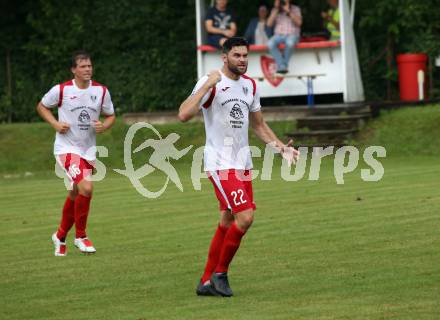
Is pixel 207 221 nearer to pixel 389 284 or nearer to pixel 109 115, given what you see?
pixel 109 115

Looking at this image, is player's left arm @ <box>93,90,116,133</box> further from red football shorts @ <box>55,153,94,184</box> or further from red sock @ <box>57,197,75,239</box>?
red sock @ <box>57,197,75,239</box>

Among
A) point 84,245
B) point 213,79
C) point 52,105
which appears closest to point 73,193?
point 84,245

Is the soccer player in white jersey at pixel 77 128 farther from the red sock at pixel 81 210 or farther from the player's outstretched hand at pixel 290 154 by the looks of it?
the player's outstretched hand at pixel 290 154

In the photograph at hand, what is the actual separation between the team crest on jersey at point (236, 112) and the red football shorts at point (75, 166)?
368 cm

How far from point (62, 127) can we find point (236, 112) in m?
3.74

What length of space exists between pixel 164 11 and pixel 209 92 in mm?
20409

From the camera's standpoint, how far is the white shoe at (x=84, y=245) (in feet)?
43.2

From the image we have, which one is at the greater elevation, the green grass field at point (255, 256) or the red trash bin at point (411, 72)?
the green grass field at point (255, 256)

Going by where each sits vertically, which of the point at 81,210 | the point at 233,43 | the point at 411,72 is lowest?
the point at 411,72

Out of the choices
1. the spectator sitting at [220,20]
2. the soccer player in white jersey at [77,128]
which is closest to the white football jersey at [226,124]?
the soccer player in white jersey at [77,128]

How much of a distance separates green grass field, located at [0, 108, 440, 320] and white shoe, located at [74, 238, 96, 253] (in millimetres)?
88

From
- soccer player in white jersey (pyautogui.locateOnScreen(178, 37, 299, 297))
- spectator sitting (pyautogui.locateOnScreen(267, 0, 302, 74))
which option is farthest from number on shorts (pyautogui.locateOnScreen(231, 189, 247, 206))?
spectator sitting (pyautogui.locateOnScreen(267, 0, 302, 74))

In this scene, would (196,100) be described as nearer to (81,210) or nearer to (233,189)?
(233,189)

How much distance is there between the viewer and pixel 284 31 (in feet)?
85.7
